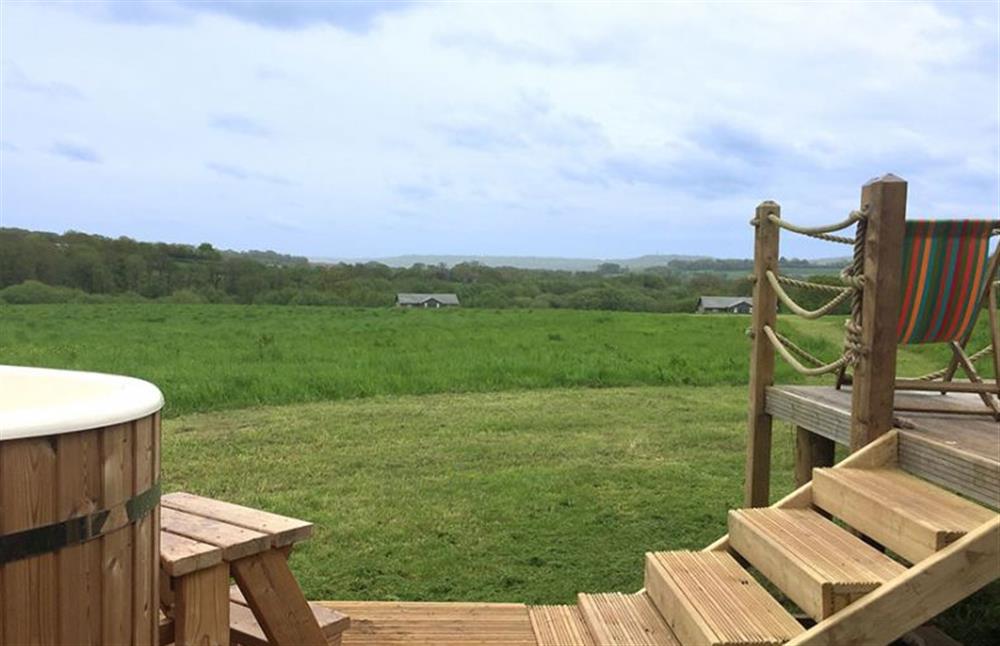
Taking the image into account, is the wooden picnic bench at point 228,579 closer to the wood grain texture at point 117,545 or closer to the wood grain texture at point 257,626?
the wood grain texture at point 257,626

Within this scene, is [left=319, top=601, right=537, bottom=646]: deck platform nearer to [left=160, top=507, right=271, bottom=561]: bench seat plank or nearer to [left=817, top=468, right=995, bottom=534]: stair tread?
[left=160, top=507, right=271, bottom=561]: bench seat plank

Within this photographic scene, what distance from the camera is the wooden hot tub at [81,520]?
6.41 feet

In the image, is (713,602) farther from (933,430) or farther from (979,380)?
(979,380)

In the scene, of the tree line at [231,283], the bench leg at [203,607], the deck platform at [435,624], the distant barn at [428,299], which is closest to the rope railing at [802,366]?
the deck platform at [435,624]

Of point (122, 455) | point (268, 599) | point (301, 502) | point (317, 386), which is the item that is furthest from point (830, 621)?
point (317, 386)

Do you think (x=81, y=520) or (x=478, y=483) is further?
(x=478, y=483)

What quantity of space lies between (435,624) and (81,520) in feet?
6.51

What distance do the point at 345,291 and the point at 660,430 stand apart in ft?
96.7

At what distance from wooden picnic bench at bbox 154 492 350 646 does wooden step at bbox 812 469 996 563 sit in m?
1.95

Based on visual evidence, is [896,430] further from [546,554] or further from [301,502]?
Result: [301,502]

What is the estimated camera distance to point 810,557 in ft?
10.1

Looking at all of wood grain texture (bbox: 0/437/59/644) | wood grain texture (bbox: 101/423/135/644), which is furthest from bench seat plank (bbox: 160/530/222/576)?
wood grain texture (bbox: 0/437/59/644)

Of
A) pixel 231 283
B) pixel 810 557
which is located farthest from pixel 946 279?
pixel 231 283

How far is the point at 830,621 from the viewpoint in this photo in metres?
2.74
